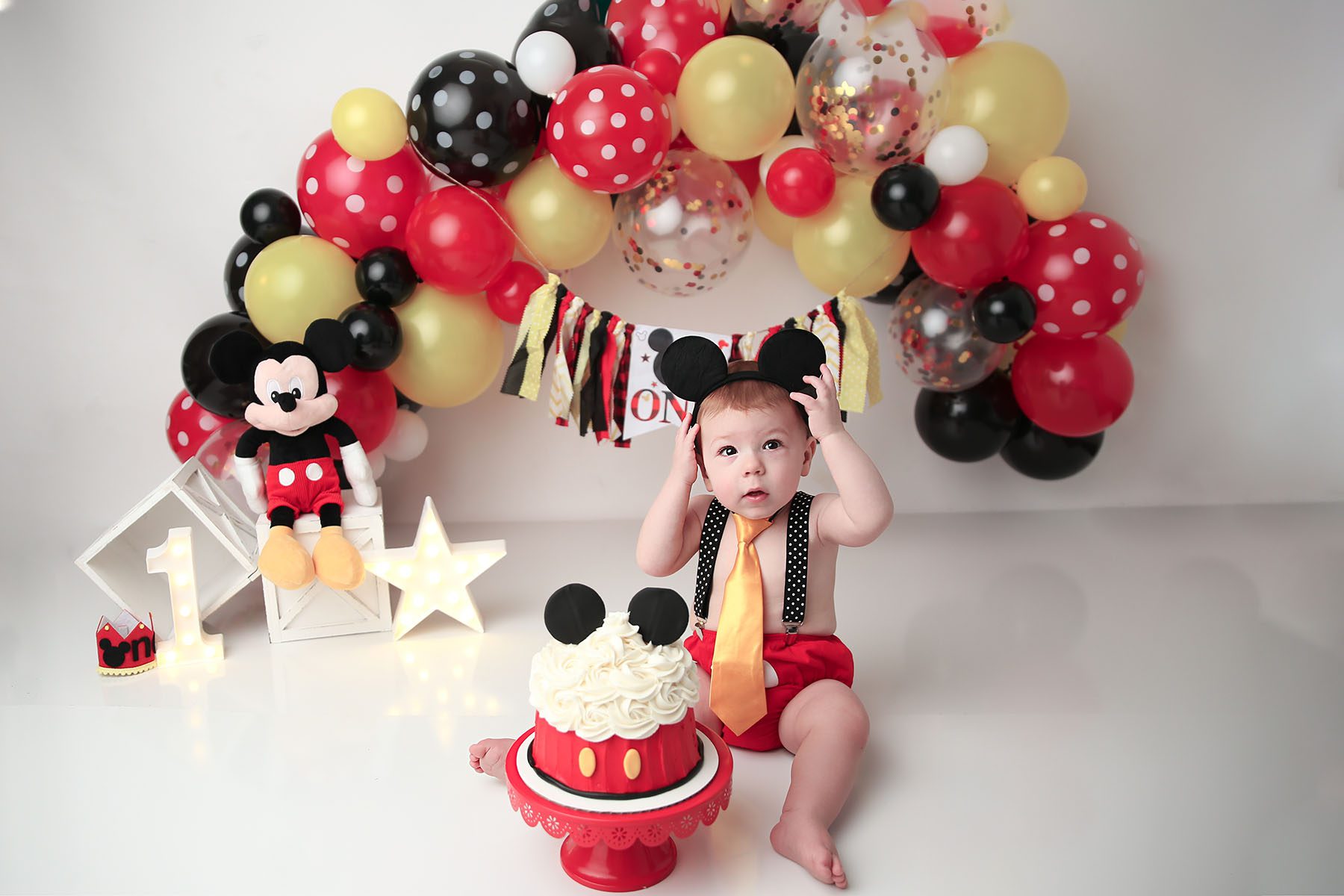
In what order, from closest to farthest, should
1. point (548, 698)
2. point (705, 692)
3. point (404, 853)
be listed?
point (548, 698) → point (404, 853) → point (705, 692)

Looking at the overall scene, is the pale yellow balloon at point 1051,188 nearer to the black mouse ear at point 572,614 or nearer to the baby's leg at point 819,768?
the baby's leg at point 819,768

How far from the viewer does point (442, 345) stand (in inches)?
91.6

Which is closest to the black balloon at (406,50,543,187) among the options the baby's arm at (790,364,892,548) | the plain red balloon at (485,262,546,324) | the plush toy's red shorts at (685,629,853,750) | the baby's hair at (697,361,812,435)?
the plain red balloon at (485,262,546,324)

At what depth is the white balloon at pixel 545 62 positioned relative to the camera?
2.14 m

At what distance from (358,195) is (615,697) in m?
1.50

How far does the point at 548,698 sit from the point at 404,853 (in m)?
0.34

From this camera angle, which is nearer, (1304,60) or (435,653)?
(435,653)

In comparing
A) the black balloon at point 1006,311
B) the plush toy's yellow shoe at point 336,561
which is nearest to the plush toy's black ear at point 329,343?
the plush toy's yellow shoe at point 336,561

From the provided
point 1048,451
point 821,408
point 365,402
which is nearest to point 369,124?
point 365,402

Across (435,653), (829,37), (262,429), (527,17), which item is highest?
(527,17)

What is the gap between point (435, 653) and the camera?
6.79ft

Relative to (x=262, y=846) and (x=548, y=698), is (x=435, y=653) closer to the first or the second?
(x=262, y=846)

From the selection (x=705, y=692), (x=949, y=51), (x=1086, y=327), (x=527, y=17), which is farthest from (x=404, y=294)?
(x=1086, y=327)

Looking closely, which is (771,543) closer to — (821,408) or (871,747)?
(821,408)
